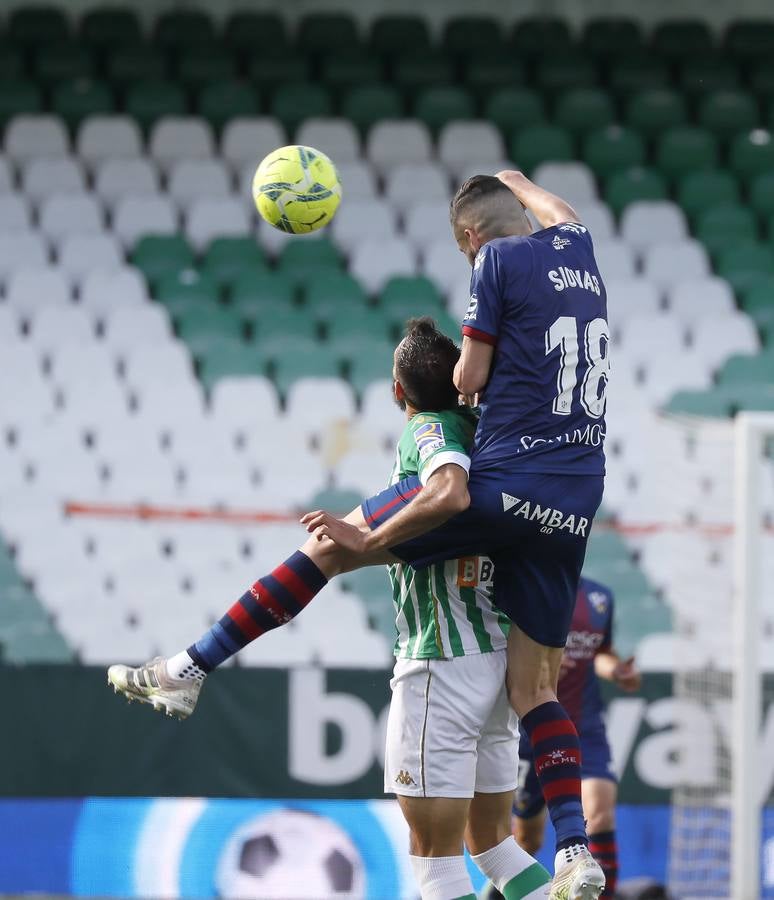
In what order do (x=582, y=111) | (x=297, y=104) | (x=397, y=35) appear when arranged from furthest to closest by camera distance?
(x=397, y=35) < (x=582, y=111) < (x=297, y=104)

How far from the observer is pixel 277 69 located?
13602 mm

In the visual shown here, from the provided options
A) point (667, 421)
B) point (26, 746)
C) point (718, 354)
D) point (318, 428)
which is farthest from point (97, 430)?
point (718, 354)

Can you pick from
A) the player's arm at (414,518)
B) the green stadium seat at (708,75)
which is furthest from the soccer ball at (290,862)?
the green stadium seat at (708,75)

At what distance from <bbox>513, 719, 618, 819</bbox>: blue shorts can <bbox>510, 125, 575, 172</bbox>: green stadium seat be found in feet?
23.8

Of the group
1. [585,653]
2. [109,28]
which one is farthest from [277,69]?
[585,653]

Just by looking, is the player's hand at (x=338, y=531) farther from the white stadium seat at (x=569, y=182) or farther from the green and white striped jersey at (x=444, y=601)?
the white stadium seat at (x=569, y=182)

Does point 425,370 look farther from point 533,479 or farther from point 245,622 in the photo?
point 245,622

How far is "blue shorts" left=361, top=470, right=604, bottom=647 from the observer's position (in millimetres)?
4398

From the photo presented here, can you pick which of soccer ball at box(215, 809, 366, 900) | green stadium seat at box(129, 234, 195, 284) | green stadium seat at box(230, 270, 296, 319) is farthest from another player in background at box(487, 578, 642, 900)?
green stadium seat at box(129, 234, 195, 284)

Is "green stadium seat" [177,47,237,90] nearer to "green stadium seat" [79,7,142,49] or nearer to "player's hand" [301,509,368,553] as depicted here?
"green stadium seat" [79,7,142,49]

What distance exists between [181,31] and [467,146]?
9.52 feet

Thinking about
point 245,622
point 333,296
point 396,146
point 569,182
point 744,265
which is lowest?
point 245,622

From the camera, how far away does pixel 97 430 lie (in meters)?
10.1

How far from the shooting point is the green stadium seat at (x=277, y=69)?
1355 centimetres
